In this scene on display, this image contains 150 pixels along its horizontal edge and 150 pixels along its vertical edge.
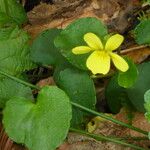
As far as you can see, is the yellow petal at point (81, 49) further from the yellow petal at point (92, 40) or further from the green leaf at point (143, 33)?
the green leaf at point (143, 33)

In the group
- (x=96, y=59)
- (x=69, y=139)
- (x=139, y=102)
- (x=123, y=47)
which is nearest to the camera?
(x=96, y=59)

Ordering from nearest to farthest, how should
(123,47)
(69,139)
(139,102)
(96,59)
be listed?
(96,59) < (139,102) < (69,139) < (123,47)

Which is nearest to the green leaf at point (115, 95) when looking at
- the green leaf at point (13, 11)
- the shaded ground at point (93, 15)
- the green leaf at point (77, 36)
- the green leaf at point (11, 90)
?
the shaded ground at point (93, 15)

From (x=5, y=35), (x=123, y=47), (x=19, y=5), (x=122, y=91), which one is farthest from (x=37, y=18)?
(x=122, y=91)

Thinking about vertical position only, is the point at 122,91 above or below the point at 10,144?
above

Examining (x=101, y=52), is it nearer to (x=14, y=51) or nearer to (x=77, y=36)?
(x=77, y=36)

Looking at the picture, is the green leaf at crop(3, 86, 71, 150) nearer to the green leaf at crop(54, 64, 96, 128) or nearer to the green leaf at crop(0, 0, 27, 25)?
the green leaf at crop(54, 64, 96, 128)

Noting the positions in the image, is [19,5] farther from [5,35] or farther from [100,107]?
[100,107]
